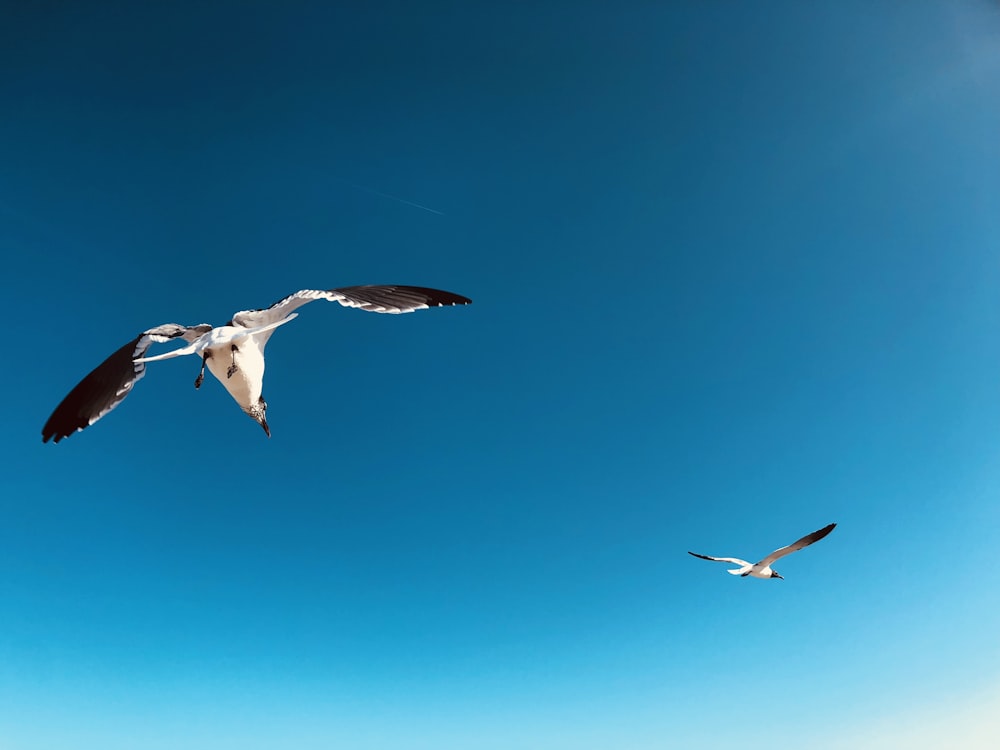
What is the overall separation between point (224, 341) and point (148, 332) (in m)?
2.18

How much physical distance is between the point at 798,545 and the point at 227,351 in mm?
18602

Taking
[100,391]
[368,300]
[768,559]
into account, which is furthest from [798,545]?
[100,391]

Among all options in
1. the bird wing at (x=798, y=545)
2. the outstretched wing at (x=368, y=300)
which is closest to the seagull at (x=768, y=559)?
→ the bird wing at (x=798, y=545)

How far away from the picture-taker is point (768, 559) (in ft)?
68.1

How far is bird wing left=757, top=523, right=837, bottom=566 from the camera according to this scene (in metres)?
18.3

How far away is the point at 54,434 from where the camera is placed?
7918mm

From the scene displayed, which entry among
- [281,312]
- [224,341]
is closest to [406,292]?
[281,312]

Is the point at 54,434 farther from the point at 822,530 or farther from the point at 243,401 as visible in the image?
the point at 822,530

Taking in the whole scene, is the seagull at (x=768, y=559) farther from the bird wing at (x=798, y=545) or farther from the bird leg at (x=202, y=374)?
the bird leg at (x=202, y=374)

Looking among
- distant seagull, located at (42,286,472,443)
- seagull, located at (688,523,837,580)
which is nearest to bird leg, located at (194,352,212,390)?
distant seagull, located at (42,286,472,443)

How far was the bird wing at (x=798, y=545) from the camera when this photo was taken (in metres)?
18.3

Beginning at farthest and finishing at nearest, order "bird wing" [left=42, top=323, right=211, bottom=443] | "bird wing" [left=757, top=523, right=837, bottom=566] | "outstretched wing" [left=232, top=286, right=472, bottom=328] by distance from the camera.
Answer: "bird wing" [left=757, top=523, right=837, bottom=566] < "outstretched wing" [left=232, top=286, right=472, bottom=328] < "bird wing" [left=42, top=323, right=211, bottom=443]

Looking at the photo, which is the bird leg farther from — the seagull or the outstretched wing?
the seagull

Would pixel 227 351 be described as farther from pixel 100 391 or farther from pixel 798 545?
pixel 798 545
